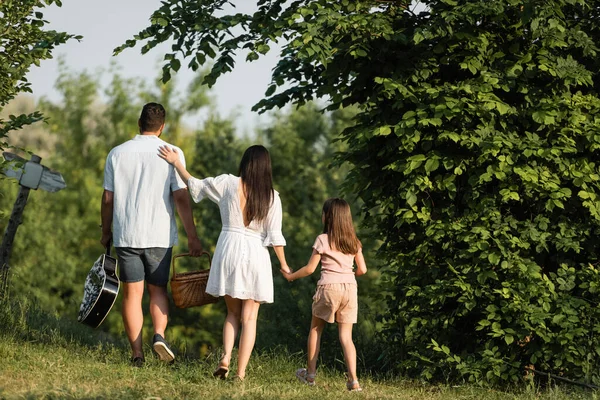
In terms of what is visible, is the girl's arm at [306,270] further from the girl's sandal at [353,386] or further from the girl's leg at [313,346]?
the girl's sandal at [353,386]

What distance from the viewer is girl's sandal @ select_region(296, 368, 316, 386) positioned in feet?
25.0

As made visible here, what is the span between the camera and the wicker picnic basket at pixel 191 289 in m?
7.36

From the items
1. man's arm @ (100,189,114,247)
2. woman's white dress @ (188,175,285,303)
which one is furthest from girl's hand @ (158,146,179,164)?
man's arm @ (100,189,114,247)

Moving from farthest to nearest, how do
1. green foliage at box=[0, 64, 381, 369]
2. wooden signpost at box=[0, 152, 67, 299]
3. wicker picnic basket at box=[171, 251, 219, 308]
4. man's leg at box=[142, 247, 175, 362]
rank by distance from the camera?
1. green foliage at box=[0, 64, 381, 369]
2. wooden signpost at box=[0, 152, 67, 299]
3. man's leg at box=[142, 247, 175, 362]
4. wicker picnic basket at box=[171, 251, 219, 308]

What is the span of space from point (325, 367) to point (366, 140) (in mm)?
2322

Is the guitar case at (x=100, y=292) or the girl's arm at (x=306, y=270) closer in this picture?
the girl's arm at (x=306, y=270)

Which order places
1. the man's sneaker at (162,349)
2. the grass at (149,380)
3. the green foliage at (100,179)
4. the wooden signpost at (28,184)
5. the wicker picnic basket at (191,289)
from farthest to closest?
the green foliage at (100,179) → the wooden signpost at (28,184) → the wicker picnic basket at (191,289) → the man's sneaker at (162,349) → the grass at (149,380)

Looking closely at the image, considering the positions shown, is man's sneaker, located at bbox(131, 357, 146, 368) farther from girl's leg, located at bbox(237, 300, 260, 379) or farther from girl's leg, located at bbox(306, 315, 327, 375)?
girl's leg, located at bbox(306, 315, 327, 375)

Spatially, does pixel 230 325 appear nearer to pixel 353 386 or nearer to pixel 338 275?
pixel 338 275

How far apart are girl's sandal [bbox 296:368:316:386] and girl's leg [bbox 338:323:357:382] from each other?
333 millimetres

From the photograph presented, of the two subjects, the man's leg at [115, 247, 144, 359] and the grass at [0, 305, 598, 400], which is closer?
the grass at [0, 305, 598, 400]

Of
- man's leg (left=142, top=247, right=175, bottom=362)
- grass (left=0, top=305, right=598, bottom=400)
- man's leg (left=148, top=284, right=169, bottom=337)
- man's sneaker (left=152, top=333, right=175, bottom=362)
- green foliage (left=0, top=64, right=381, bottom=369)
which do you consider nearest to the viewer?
grass (left=0, top=305, right=598, bottom=400)

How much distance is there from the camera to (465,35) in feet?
26.6

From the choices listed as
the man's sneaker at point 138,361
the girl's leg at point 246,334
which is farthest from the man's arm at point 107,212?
the girl's leg at point 246,334
